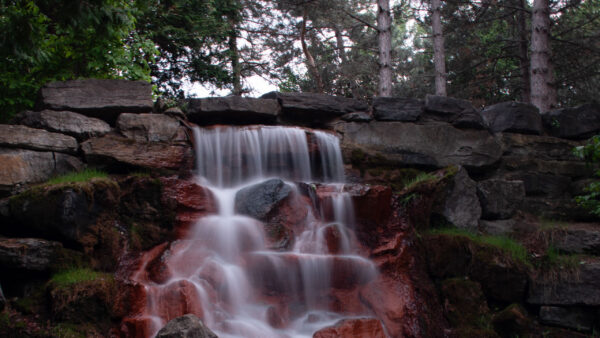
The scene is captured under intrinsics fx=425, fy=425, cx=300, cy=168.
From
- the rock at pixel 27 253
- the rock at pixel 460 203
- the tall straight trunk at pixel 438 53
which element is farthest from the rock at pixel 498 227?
the tall straight trunk at pixel 438 53

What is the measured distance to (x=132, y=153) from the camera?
712 cm

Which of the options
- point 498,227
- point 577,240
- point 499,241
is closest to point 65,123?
point 499,241

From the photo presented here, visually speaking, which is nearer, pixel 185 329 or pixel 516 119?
pixel 185 329

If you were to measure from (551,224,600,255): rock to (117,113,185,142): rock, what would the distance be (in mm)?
6740

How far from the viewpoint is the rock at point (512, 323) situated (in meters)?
5.77

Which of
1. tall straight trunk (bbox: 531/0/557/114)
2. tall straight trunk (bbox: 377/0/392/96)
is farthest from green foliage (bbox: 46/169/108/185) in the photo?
tall straight trunk (bbox: 531/0/557/114)

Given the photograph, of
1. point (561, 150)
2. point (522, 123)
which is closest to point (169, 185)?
point (522, 123)

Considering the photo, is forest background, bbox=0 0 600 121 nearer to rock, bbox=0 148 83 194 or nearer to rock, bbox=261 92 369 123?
rock, bbox=0 148 83 194

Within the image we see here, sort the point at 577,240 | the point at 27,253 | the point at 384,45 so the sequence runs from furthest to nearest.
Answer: the point at 384,45, the point at 577,240, the point at 27,253

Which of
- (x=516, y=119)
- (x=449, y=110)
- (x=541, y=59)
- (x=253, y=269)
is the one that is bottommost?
(x=253, y=269)

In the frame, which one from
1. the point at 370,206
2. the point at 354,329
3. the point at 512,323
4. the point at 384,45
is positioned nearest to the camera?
the point at 354,329

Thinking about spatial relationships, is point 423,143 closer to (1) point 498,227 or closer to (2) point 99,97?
(1) point 498,227

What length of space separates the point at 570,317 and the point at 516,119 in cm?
472

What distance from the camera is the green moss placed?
6555 mm
